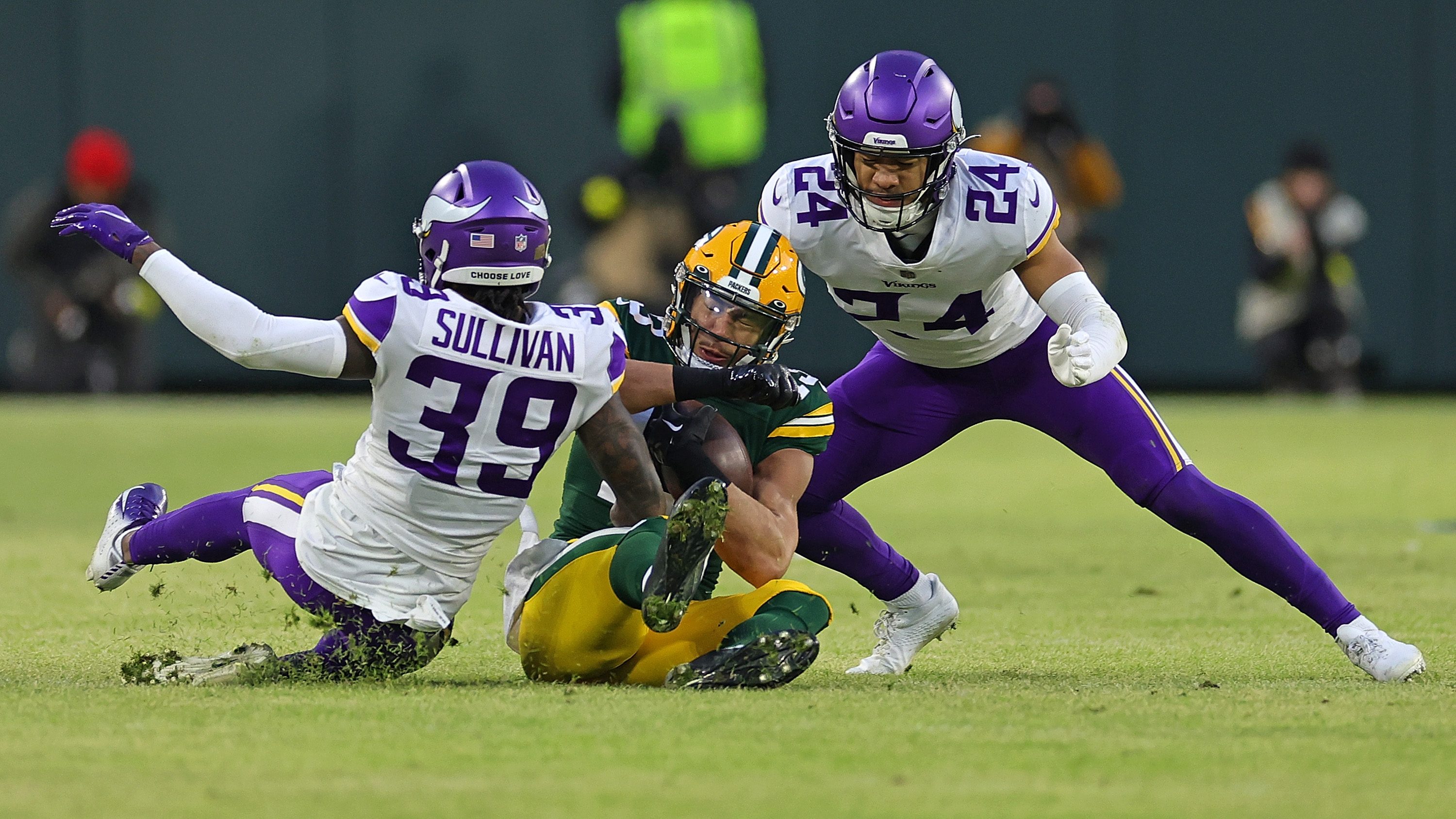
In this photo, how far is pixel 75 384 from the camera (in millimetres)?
15727

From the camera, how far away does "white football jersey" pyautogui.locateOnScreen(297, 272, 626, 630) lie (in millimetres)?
4355

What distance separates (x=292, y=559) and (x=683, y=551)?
41.1 inches

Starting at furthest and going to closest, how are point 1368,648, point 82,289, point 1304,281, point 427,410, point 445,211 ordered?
point 1304,281, point 82,289, point 1368,648, point 445,211, point 427,410

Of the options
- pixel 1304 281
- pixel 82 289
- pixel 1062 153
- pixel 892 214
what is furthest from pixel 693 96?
pixel 892 214

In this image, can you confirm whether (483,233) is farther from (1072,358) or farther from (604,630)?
(1072,358)

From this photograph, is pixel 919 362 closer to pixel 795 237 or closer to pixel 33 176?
pixel 795 237

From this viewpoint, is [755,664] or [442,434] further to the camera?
[755,664]

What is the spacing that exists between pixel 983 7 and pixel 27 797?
1423 centimetres

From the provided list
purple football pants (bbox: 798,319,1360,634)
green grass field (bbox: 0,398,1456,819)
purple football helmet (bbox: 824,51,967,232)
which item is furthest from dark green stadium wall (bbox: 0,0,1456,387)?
purple football helmet (bbox: 824,51,967,232)

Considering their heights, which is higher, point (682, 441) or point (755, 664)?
point (682, 441)

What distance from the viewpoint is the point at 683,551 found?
165 inches

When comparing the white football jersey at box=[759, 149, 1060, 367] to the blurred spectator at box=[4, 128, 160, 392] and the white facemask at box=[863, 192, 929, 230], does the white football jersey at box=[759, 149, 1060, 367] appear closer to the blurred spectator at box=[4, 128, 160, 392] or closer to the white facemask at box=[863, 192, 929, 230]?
the white facemask at box=[863, 192, 929, 230]

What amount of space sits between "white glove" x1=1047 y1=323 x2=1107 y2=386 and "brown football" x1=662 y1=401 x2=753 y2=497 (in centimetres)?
80

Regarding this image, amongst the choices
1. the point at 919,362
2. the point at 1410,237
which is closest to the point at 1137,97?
the point at 1410,237
